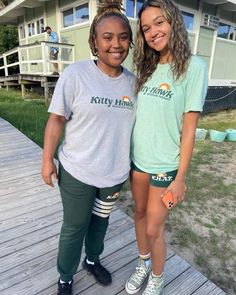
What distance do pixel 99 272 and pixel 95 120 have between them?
1.24 m

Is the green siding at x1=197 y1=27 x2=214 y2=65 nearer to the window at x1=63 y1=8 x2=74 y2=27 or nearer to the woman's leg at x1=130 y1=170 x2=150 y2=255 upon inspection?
the window at x1=63 y1=8 x2=74 y2=27

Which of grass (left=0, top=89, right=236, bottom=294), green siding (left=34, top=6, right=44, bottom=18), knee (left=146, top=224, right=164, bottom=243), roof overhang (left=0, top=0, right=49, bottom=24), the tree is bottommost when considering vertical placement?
grass (left=0, top=89, right=236, bottom=294)

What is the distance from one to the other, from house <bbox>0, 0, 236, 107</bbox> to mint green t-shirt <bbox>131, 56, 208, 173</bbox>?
259 inches

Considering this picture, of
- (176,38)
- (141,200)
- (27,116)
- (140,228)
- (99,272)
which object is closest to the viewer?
(176,38)

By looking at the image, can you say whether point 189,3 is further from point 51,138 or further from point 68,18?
point 51,138

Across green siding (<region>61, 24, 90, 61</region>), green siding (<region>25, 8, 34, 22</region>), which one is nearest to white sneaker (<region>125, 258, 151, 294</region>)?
green siding (<region>61, 24, 90, 61</region>)

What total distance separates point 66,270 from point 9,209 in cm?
141

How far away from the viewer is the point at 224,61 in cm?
1179

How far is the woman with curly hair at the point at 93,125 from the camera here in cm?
152

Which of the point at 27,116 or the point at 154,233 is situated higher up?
the point at 154,233

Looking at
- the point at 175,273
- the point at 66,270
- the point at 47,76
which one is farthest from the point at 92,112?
the point at 47,76

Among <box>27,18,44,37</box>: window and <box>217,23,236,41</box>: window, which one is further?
<box>27,18,44,37</box>: window

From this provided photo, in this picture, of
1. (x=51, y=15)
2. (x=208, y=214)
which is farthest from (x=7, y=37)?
(x=208, y=214)

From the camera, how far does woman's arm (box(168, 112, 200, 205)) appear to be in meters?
1.52
